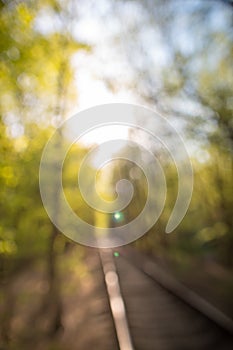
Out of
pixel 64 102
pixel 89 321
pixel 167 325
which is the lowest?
pixel 167 325

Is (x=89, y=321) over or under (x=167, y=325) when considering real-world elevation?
over

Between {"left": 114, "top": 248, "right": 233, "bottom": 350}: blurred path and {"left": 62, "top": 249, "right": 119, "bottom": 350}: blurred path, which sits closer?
{"left": 114, "top": 248, "right": 233, "bottom": 350}: blurred path

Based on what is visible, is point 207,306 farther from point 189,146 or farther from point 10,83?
point 10,83

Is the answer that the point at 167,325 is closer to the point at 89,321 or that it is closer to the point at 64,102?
the point at 89,321

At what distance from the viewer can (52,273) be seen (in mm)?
10047

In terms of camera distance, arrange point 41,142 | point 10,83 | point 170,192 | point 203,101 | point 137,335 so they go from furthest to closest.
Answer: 1. point 170,192
2. point 203,101
3. point 41,142
4. point 137,335
5. point 10,83

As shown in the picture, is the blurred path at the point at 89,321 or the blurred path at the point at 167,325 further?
the blurred path at the point at 89,321

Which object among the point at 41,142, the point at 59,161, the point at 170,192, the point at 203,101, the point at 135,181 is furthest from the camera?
the point at 135,181

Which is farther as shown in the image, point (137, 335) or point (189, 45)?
point (189, 45)

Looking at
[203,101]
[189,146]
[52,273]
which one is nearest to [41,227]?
[52,273]

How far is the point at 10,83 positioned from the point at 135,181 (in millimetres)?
25543

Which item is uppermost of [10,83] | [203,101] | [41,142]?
[203,101]

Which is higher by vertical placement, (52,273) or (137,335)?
(52,273)

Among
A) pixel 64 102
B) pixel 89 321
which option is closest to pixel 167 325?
pixel 89 321
